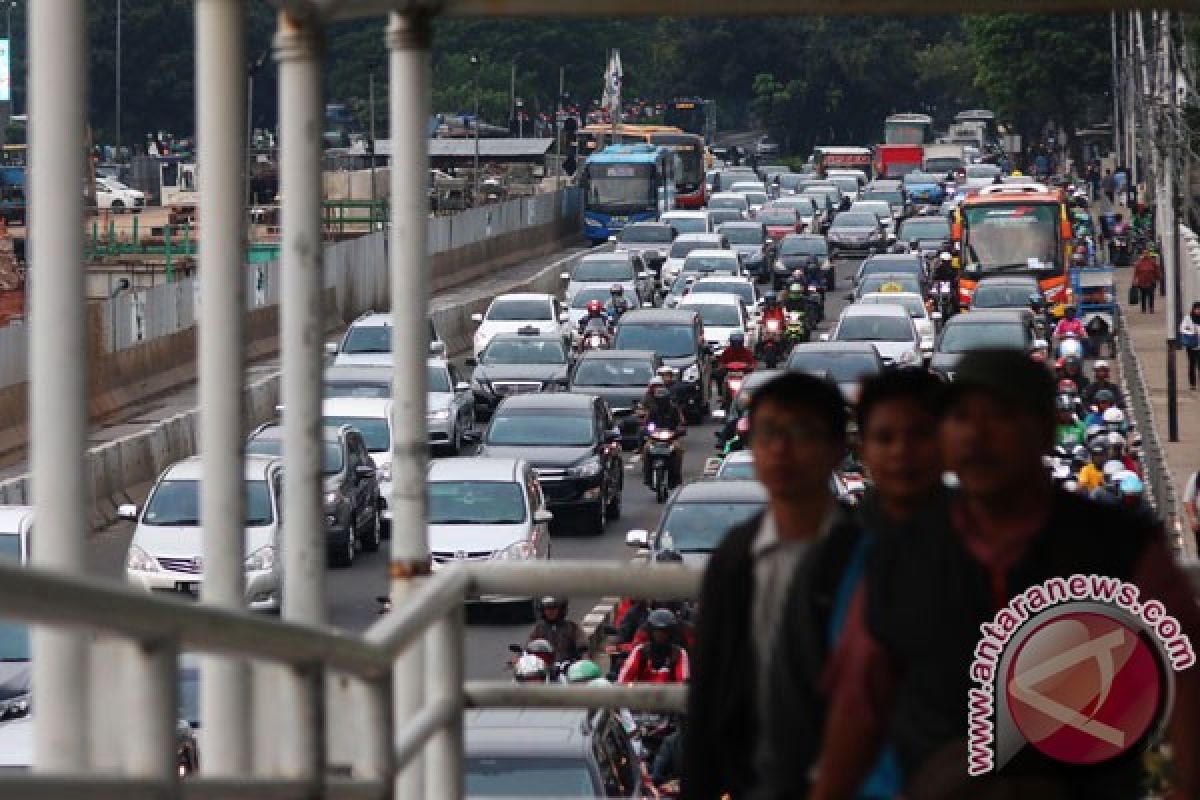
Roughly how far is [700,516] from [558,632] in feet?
17.5

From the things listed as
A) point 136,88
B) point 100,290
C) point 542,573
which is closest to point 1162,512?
point 542,573

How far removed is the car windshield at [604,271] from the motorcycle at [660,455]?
23.5 metres

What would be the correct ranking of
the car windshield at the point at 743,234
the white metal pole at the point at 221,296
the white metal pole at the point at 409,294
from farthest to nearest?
the car windshield at the point at 743,234 → the white metal pole at the point at 409,294 → the white metal pole at the point at 221,296

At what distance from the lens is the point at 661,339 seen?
4597 centimetres

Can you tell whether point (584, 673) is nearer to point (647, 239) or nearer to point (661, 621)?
point (661, 621)

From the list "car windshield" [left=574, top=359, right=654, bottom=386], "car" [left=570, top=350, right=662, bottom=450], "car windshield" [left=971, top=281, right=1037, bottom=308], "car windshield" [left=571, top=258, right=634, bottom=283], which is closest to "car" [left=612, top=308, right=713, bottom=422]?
"car" [left=570, top=350, right=662, bottom=450]

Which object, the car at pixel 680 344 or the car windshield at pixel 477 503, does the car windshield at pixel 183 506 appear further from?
the car at pixel 680 344

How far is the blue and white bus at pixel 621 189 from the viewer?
8588cm

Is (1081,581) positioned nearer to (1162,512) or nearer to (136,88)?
(1162,512)

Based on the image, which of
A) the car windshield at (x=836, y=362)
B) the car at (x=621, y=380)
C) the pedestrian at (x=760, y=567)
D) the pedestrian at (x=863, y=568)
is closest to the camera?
the pedestrian at (x=863, y=568)

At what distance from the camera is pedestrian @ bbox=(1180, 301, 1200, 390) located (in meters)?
46.4

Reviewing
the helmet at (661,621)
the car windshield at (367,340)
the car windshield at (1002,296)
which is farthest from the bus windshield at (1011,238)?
the helmet at (661,621)

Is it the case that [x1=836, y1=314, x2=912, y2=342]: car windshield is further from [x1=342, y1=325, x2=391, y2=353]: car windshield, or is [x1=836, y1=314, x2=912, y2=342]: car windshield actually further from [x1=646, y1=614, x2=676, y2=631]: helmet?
[x1=646, y1=614, x2=676, y2=631]: helmet

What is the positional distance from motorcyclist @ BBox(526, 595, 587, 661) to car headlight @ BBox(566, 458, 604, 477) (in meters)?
11.9
